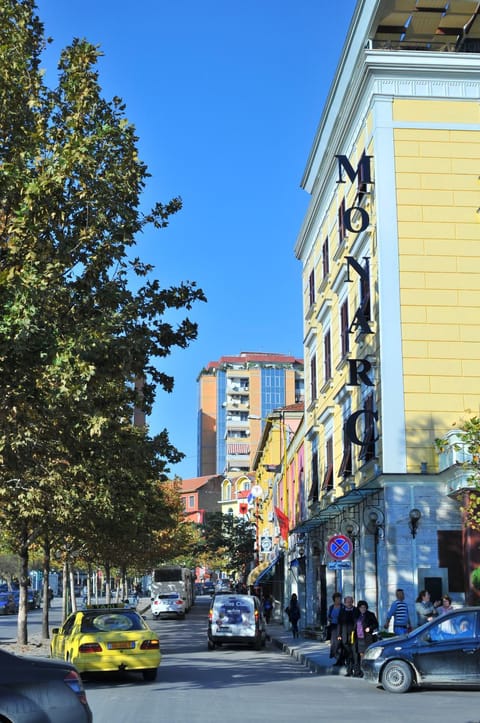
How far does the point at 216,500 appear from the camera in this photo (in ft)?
562

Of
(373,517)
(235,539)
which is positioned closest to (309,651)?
(373,517)

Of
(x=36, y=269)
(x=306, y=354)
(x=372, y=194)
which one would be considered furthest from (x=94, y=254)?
(x=306, y=354)

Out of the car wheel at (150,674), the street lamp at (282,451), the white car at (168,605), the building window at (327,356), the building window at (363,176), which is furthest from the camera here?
the white car at (168,605)

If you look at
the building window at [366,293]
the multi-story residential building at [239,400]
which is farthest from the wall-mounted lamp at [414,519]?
the multi-story residential building at [239,400]

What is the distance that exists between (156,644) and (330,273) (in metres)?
17.6

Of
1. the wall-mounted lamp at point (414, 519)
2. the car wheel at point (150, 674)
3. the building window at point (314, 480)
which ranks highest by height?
the building window at point (314, 480)

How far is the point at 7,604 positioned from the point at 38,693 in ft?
214

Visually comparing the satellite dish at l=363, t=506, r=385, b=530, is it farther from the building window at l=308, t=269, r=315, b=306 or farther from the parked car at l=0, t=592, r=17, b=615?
the parked car at l=0, t=592, r=17, b=615

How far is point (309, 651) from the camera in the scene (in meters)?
27.8

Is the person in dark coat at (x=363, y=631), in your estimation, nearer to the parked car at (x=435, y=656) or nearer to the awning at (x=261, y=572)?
the parked car at (x=435, y=656)

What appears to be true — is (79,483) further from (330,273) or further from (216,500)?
(216,500)

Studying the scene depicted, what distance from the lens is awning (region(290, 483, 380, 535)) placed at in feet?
83.5

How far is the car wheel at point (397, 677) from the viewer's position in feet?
56.2

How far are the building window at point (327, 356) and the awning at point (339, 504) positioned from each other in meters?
4.81
